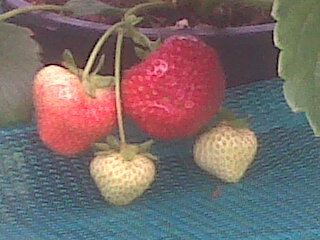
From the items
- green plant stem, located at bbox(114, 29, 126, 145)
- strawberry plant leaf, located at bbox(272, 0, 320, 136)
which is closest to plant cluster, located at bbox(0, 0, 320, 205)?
green plant stem, located at bbox(114, 29, 126, 145)

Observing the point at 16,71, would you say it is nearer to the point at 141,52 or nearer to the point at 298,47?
the point at 141,52

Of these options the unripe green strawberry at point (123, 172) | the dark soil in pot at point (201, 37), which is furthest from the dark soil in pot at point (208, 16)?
the unripe green strawberry at point (123, 172)

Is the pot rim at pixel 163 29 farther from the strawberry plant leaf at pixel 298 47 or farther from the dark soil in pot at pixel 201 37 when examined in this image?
the strawberry plant leaf at pixel 298 47

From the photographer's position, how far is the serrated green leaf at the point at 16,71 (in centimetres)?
44

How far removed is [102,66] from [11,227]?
0.10 metres

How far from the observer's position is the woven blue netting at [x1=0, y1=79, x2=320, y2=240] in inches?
18.3

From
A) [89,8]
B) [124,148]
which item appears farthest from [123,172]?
[89,8]

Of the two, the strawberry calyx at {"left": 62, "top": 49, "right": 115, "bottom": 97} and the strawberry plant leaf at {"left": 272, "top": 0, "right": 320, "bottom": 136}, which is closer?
the strawberry plant leaf at {"left": 272, "top": 0, "right": 320, "bottom": 136}

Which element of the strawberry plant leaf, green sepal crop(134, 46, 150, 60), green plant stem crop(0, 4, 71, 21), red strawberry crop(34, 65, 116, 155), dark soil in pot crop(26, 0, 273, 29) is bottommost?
red strawberry crop(34, 65, 116, 155)

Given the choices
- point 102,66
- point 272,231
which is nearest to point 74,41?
point 102,66

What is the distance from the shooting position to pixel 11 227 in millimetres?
471

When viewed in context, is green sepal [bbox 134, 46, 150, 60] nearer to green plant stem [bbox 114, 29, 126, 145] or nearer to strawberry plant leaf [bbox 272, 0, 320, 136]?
green plant stem [bbox 114, 29, 126, 145]

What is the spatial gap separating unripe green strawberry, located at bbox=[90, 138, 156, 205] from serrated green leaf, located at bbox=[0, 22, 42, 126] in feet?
0.15

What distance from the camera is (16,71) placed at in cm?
45
